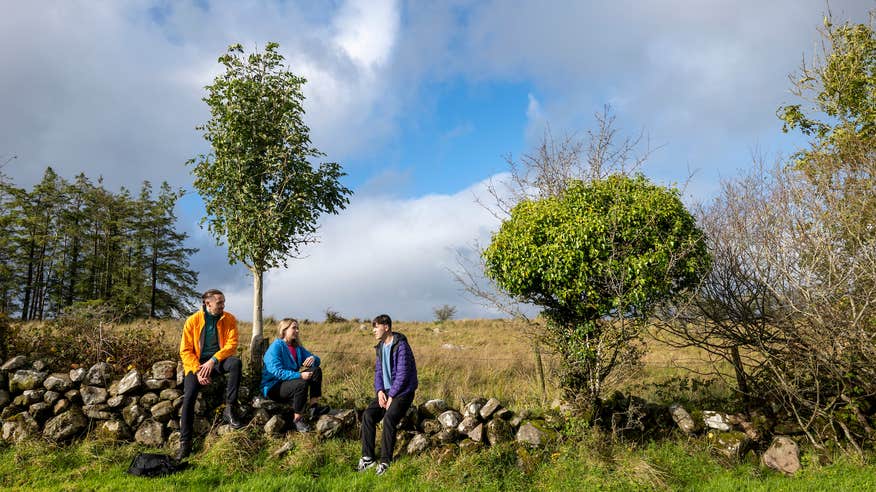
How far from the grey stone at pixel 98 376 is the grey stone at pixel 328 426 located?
12.7 ft

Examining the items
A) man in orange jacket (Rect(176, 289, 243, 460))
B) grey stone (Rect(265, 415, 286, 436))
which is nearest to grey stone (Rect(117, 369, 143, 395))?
man in orange jacket (Rect(176, 289, 243, 460))

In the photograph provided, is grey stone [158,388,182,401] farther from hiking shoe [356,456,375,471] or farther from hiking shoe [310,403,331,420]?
hiking shoe [356,456,375,471]

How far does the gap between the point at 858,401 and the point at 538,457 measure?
211 inches

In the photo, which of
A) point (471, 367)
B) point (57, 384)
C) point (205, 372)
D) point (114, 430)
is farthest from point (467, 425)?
point (57, 384)

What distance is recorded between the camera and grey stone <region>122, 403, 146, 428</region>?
8695 millimetres

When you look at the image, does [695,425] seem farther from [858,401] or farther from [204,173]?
[204,173]

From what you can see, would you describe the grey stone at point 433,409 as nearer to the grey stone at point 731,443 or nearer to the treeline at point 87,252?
the grey stone at point 731,443

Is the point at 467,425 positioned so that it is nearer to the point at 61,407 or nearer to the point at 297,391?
the point at 297,391

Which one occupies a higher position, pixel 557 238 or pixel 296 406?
pixel 557 238

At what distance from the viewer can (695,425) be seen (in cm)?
865

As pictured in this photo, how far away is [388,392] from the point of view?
26.7ft

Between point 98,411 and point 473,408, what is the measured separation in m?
6.20

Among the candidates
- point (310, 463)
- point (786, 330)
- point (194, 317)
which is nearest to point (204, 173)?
point (194, 317)

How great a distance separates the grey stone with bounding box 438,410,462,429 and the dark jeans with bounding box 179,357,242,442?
332 cm
